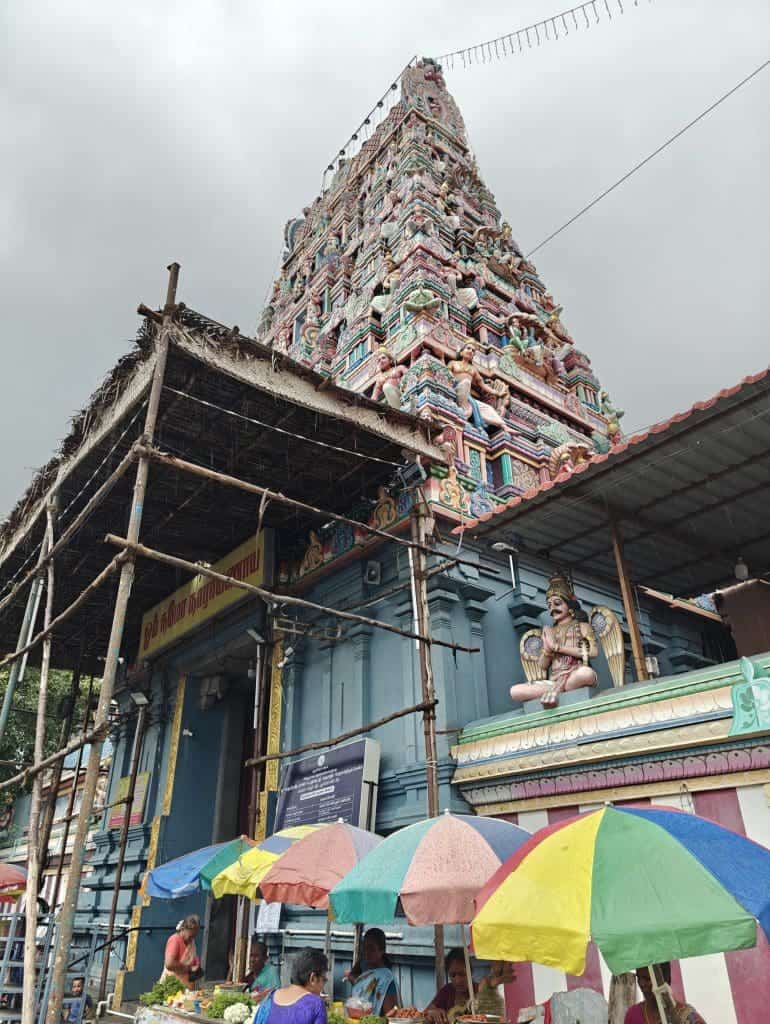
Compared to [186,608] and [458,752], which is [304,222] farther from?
[458,752]

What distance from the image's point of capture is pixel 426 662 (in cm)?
780

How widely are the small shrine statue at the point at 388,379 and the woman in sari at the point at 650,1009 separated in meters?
8.89

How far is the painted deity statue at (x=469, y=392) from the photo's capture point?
11812 mm

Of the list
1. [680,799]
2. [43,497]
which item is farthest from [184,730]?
[680,799]

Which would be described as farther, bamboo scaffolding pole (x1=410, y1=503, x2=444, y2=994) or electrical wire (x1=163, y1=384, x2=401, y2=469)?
electrical wire (x1=163, y1=384, x2=401, y2=469)

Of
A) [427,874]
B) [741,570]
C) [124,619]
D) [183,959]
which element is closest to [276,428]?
[124,619]

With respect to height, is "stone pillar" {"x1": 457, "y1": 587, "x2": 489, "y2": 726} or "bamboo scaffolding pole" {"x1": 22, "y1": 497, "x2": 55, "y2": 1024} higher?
"stone pillar" {"x1": 457, "y1": 587, "x2": 489, "y2": 726}

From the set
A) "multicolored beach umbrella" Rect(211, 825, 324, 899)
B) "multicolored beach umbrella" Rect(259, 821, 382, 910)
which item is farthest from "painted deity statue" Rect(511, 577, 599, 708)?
"multicolored beach umbrella" Rect(211, 825, 324, 899)

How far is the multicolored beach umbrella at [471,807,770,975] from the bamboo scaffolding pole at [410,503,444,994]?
3737 mm

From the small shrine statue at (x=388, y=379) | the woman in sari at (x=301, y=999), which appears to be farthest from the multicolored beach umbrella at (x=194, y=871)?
the small shrine statue at (x=388, y=379)

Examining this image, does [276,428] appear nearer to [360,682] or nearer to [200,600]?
[360,682]

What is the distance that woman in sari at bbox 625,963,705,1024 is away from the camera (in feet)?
11.6

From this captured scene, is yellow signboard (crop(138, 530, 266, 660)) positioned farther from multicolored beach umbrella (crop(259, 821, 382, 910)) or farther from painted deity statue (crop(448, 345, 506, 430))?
multicolored beach umbrella (crop(259, 821, 382, 910))

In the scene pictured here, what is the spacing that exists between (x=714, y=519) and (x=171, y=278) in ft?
21.6
